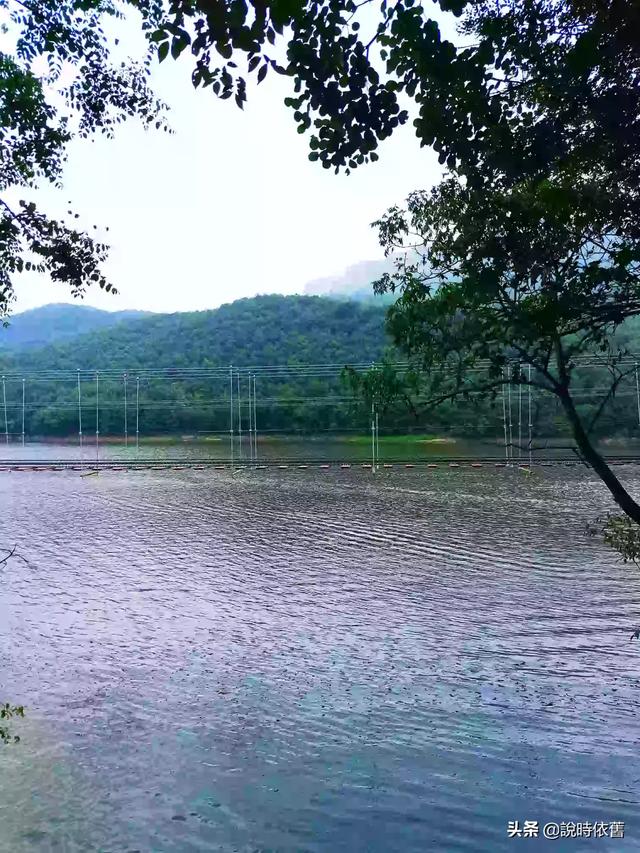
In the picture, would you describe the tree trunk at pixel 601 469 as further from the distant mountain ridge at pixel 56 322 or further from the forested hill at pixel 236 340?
the distant mountain ridge at pixel 56 322

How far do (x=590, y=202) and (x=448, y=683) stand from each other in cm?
255

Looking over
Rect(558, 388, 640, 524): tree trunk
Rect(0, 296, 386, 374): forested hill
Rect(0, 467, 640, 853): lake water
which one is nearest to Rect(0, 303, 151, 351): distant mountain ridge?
Rect(0, 296, 386, 374): forested hill

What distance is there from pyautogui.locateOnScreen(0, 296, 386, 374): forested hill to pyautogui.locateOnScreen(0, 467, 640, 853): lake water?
13954mm

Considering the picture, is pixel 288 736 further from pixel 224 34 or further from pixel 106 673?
pixel 224 34

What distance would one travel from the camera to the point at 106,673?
4.06 m

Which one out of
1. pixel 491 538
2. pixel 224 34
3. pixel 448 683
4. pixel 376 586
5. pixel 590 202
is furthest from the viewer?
pixel 491 538

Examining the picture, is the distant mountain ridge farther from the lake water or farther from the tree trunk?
the tree trunk

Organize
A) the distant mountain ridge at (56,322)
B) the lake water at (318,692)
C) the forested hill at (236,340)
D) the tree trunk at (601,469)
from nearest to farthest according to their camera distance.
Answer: the tree trunk at (601,469), the lake water at (318,692), the forested hill at (236,340), the distant mountain ridge at (56,322)

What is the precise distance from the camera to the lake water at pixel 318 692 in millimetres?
2750

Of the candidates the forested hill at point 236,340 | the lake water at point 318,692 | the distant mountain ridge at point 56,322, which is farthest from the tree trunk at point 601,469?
the distant mountain ridge at point 56,322

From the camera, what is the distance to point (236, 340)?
959 inches

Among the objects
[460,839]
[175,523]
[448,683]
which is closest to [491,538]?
[175,523]

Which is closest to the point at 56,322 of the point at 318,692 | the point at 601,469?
the point at 318,692

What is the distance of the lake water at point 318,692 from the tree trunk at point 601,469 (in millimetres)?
1245
